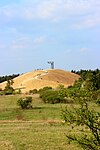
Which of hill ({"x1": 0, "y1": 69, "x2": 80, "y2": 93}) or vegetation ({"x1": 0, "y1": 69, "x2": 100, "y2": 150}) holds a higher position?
hill ({"x1": 0, "y1": 69, "x2": 80, "y2": 93})

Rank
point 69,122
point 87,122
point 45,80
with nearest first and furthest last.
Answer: point 87,122, point 69,122, point 45,80

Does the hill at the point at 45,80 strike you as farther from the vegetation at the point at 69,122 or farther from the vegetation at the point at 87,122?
the vegetation at the point at 87,122

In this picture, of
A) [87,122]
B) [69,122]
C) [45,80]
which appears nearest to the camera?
[87,122]

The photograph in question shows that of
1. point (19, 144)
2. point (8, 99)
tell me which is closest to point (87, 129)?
point (19, 144)

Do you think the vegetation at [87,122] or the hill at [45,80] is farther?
the hill at [45,80]

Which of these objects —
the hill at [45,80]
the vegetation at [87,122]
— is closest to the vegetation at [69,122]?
the vegetation at [87,122]

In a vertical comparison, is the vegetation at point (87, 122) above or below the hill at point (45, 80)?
below

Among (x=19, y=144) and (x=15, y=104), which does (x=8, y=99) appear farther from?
(x=19, y=144)

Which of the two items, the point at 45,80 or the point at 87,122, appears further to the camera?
the point at 45,80

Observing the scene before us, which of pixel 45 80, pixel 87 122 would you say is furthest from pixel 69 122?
pixel 45 80

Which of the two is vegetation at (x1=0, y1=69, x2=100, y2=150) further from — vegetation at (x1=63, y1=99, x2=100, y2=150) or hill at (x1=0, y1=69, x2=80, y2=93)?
hill at (x1=0, y1=69, x2=80, y2=93)

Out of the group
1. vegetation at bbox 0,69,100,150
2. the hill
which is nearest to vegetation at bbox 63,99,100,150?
vegetation at bbox 0,69,100,150

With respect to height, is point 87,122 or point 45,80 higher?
point 45,80

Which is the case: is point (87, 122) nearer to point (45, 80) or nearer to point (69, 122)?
point (69, 122)
